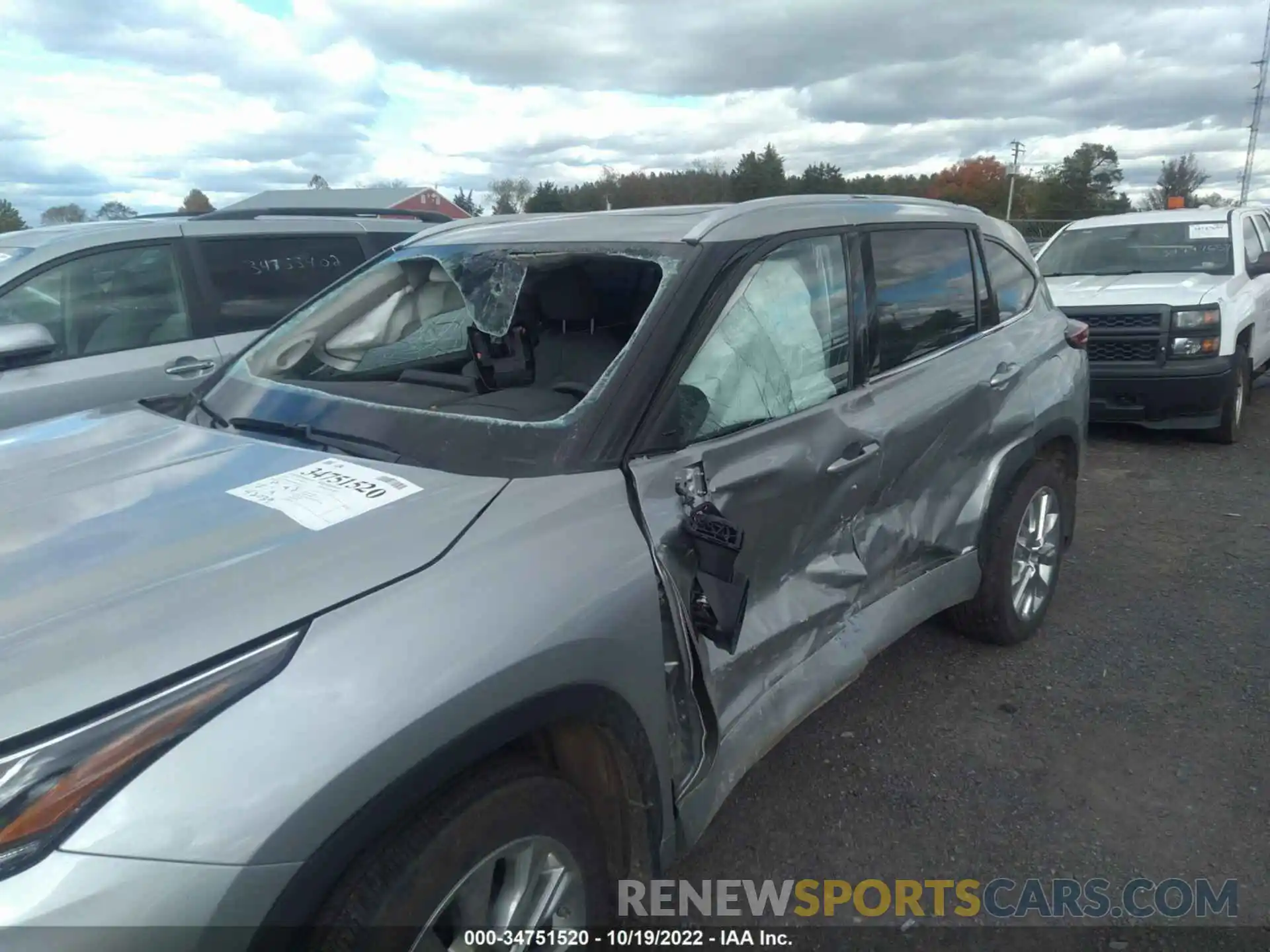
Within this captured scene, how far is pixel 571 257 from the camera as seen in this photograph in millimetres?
2713

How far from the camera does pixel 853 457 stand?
274 centimetres

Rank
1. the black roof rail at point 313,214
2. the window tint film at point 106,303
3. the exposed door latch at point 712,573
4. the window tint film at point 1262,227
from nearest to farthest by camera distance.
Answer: the exposed door latch at point 712,573 → the window tint film at point 106,303 → the black roof rail at point 313,214 → the window tint film at point 1262,227

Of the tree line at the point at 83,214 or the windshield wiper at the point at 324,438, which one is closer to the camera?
the windshield wiper at the point at 324,438

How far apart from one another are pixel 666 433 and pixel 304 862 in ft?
3.96

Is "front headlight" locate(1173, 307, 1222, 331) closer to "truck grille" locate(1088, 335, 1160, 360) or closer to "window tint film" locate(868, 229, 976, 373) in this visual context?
"truck grille" locate(1088, 335, 1160, 360)

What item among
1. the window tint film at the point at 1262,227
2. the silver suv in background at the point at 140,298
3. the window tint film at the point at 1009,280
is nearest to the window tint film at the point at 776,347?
the window tint film at the point at 1009,280

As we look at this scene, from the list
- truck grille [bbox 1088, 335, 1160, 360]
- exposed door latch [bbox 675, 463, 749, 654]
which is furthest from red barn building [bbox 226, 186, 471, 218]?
exposed door latch [bbox 675, 463, 749, 654]

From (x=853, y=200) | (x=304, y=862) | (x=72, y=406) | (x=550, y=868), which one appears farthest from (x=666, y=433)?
(x=72, y=406)

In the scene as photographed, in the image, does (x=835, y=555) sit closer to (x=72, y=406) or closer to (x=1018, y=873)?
(x=1018, y=873)

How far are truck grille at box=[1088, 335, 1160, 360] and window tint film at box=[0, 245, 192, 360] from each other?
261 inches

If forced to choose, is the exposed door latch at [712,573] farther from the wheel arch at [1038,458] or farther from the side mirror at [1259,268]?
the side mirror at [1259,268]

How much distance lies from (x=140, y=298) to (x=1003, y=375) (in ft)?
13.4

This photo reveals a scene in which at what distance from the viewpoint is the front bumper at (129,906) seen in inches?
47.4

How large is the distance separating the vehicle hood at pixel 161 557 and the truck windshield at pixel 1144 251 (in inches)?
308
